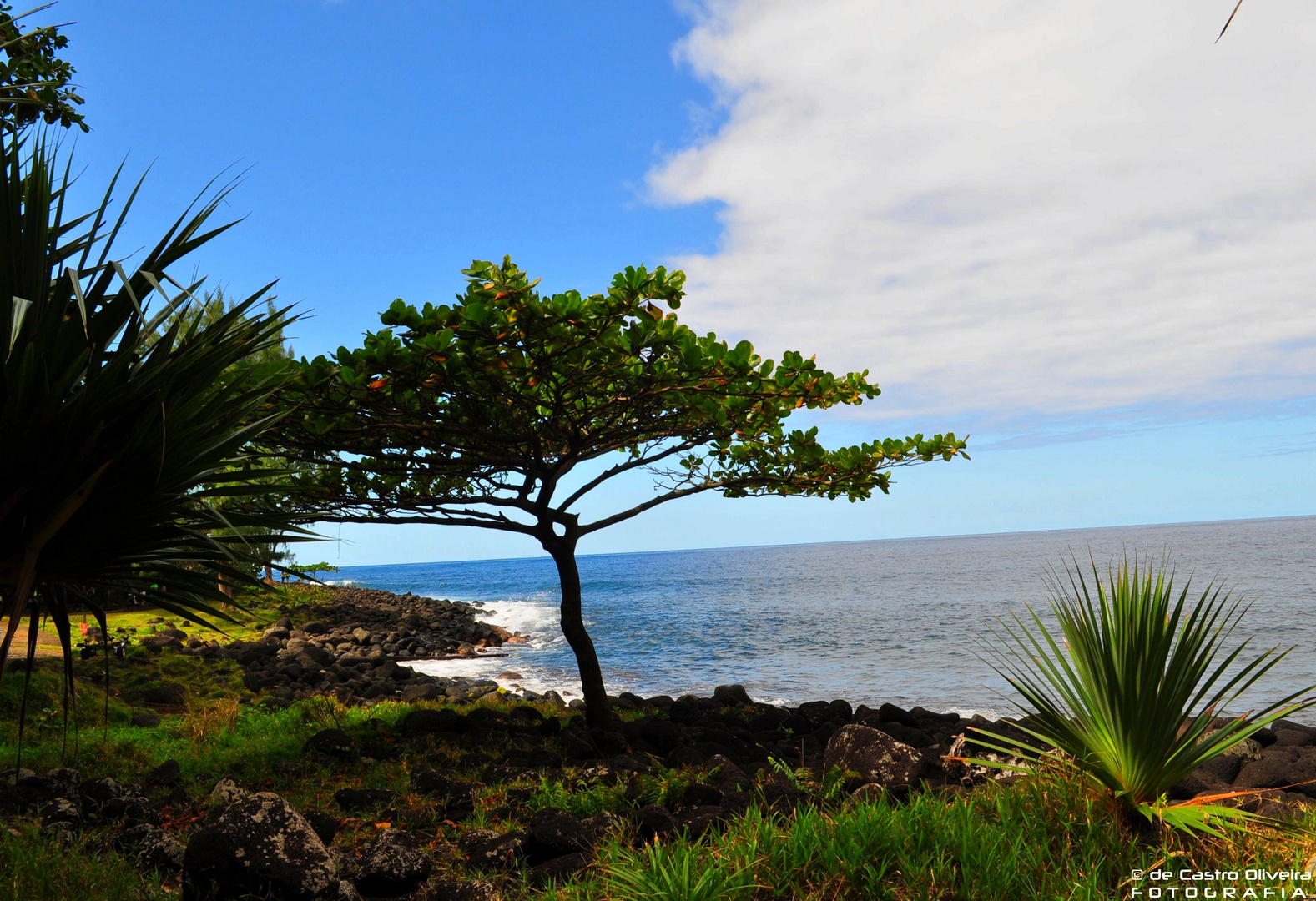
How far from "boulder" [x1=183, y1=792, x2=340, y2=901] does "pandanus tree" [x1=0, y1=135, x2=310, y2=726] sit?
1.25m

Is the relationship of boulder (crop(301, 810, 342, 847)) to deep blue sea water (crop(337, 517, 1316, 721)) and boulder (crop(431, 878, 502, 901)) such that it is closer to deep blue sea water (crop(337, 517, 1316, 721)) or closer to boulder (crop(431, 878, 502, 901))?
boulder (crop(431, 878, 502, 901))

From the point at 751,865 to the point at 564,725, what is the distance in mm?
5758

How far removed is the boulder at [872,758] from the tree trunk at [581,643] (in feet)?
9.14

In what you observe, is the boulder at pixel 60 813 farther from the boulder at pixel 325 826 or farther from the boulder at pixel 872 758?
the boulder at pixel 872 758

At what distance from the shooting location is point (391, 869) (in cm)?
449

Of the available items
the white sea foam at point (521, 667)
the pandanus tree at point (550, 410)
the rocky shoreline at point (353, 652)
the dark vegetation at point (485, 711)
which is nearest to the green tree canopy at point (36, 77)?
the dark vegetation at point (485, 711)

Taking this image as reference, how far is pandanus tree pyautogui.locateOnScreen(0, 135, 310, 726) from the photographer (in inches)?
158

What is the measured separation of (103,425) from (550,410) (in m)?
4.77

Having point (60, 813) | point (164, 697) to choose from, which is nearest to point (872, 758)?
point (60, 813)

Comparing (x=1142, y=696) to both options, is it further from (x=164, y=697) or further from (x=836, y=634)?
(x=836, y=634)

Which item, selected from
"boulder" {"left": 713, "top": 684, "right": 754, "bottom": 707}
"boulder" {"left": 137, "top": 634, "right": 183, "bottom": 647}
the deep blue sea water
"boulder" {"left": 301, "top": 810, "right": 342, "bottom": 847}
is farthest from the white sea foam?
"boulder" {"left": 301, "top": 810, "right": 342, "bottom": 847}

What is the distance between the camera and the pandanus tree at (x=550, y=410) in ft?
21.3

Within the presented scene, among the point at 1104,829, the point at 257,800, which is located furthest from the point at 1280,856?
the point at 257,800

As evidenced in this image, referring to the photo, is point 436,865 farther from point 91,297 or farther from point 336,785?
point 91,297
